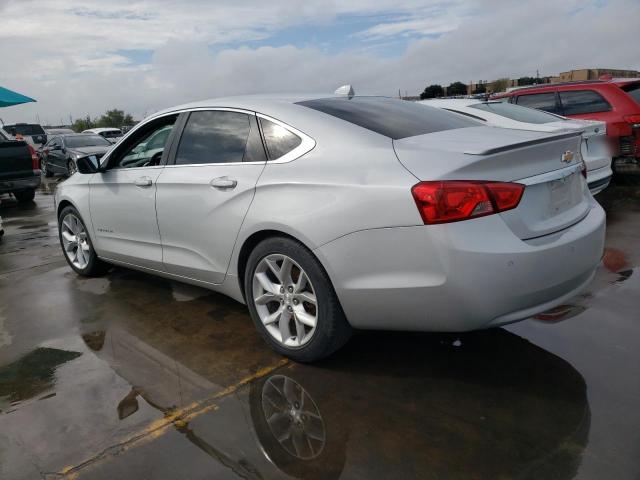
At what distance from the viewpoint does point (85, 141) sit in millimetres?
16922

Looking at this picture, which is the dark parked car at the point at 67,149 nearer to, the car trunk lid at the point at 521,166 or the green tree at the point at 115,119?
the car trunk lid at the point at 521,166

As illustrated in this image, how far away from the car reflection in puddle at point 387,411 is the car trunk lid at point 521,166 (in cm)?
83

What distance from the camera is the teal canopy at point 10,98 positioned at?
12.3 meters

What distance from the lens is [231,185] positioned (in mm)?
3379

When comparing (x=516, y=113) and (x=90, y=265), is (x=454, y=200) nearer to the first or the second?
(x=90, y=265)

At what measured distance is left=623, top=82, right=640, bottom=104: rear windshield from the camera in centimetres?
Answer: 768

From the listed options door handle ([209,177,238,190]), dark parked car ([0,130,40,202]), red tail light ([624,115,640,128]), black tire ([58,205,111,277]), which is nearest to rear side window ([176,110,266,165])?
door handle ([209,177,238,190])

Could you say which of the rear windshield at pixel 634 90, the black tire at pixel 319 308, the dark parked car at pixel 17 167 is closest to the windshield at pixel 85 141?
the dark parked car at pixel 17 167

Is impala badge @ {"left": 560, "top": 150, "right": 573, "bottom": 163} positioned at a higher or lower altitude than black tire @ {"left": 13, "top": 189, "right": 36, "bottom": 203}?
higher

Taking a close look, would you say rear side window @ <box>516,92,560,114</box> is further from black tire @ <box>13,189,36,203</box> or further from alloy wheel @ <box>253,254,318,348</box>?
black tire @ <box>13,189,36,203</box>

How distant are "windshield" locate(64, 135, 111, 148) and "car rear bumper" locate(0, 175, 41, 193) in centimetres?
568

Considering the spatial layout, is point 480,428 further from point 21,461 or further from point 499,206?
point 21,461

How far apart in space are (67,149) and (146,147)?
13.0 meters

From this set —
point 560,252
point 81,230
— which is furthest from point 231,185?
point 81,230
